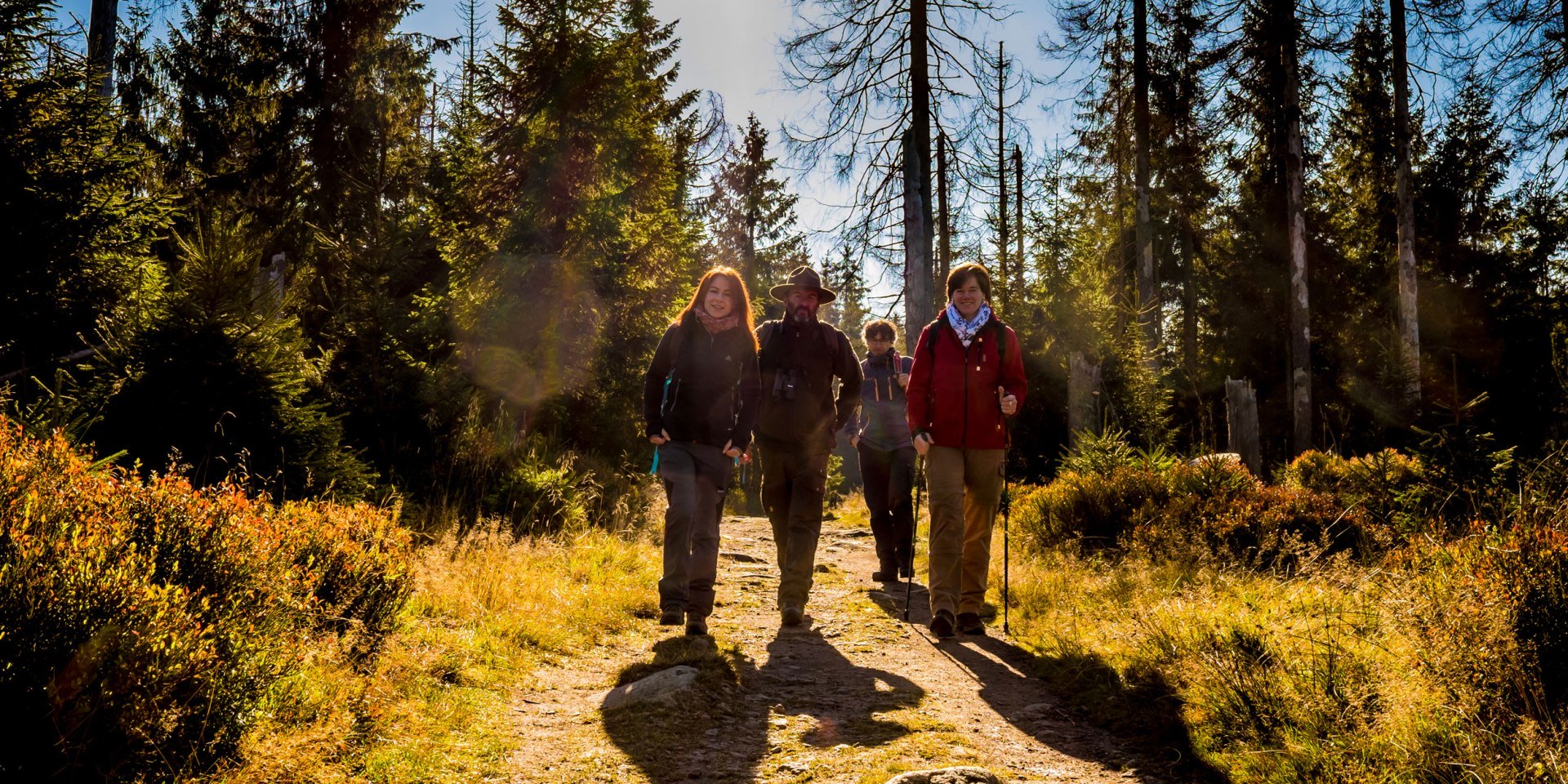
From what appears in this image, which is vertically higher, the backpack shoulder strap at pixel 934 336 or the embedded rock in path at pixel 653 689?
the backpack shoulder strap at pixel 934 336

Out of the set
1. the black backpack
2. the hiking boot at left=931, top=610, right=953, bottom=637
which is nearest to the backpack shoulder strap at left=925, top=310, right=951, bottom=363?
the black backpack

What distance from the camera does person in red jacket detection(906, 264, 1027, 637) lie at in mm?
6035

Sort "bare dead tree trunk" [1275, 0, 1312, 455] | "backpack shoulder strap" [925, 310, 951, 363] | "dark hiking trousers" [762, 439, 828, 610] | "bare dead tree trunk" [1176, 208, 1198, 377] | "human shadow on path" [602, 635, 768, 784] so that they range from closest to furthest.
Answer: "human shadow on path" [602, 635, 768, 784] → "backpack shoulder strap" [925, 310, 951, 363] → "dark hiking trousers" [762, 439, 828, 610] → "bare dead tree trunk" [1275, 0, 1312, 455] → "bare dead tree trunk" [1176, 208, 1198, 377]

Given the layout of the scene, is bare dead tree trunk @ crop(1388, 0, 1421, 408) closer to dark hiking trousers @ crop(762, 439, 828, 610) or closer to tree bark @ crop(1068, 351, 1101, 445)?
tree bark @ crop(1068, 351, 1101, 445)

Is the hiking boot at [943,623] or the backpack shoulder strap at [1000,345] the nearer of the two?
the hiking boot at [943,623]

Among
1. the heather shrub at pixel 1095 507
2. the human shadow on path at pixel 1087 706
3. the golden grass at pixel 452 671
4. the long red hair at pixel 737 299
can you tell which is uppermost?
the long red hair at pixel 737 299

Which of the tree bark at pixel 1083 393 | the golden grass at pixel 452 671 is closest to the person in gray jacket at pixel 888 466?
the golden grass at pixel 452 671

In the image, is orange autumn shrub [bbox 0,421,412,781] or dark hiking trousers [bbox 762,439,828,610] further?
dark hiking trousers [bbox 762,439,828,610]

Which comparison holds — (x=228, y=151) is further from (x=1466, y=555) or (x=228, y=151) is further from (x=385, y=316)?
(x=1466, y=555)

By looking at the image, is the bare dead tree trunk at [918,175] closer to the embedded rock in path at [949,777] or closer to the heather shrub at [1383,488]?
the heather shrub at [1383,488]

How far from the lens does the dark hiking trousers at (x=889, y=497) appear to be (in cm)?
840

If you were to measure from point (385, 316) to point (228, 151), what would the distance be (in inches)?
474

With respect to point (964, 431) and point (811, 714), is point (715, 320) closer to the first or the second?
point (964, 431)

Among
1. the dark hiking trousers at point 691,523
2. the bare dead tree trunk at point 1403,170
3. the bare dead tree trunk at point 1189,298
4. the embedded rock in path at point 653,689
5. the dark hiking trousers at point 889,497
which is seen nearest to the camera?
the embedded rock in path at point 653,689
